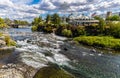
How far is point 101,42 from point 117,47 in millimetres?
7940

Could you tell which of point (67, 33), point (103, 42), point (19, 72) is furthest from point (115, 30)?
point (19, 72)

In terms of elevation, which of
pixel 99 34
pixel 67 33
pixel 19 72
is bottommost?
pixel 67 33

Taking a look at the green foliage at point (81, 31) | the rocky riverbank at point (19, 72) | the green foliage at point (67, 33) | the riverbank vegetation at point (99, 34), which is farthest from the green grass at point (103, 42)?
the rocky riverbank at point (19, 72)

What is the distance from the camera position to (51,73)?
33344 millimetres

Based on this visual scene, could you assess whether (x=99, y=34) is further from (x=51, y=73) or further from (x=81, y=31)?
(x=51, y=73)

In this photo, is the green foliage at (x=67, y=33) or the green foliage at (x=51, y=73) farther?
the green foliage at (x=67, y=33)

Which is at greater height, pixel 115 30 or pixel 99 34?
pixel 115 30

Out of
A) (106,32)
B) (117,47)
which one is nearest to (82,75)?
(117,47)

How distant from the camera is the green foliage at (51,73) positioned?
104 ft

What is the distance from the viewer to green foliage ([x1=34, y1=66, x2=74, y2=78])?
31.8 metres

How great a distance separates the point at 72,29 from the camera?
11456 cm

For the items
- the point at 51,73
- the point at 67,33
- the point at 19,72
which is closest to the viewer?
the point at 19,72

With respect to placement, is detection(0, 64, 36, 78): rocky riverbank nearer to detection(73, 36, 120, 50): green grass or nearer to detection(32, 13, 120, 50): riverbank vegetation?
detection(73, 36, 120, 50): green grass

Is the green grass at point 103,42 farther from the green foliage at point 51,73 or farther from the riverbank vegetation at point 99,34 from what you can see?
the green foliage at point 51,73
